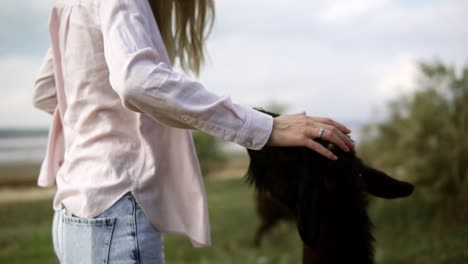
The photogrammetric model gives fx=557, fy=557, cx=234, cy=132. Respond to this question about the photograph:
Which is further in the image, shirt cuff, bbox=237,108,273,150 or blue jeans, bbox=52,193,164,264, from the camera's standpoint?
blue jeans, bbox=52,193,164,264

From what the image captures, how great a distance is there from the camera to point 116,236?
4.46 ft

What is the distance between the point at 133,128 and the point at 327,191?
2.00ft

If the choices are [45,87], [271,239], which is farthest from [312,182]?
[271,239]

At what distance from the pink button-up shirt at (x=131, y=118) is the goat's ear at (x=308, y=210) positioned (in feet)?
0.85

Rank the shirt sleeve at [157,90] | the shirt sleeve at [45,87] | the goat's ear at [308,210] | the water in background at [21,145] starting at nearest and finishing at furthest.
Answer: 1. the shirt sleeve at [157,90]
2. the goat's ear at [308,210]
3. the shirt sleeve at [45,87]
4. the water in background at [21,145]

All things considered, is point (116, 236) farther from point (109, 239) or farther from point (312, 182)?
point (312, 182)

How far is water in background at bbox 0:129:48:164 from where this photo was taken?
5.34m

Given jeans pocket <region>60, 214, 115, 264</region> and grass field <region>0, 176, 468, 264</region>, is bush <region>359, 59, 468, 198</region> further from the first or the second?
jeans pocket <region>60, 214, 115, 264</region>

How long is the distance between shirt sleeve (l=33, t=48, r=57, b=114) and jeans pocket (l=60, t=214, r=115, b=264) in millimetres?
503

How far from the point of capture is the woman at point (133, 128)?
117 cm

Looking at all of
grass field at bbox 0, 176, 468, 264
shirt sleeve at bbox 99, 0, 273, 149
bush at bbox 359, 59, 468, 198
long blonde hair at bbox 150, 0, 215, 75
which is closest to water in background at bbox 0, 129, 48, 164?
grass field at bbox 0, 176, 468, 264

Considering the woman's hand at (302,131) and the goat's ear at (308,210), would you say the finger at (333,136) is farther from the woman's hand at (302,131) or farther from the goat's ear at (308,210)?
the goat's ear at (308,210)

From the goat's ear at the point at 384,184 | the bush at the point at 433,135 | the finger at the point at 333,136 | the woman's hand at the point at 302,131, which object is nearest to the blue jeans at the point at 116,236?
the woman's hand at the point at 302,131

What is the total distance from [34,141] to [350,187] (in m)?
4.66
